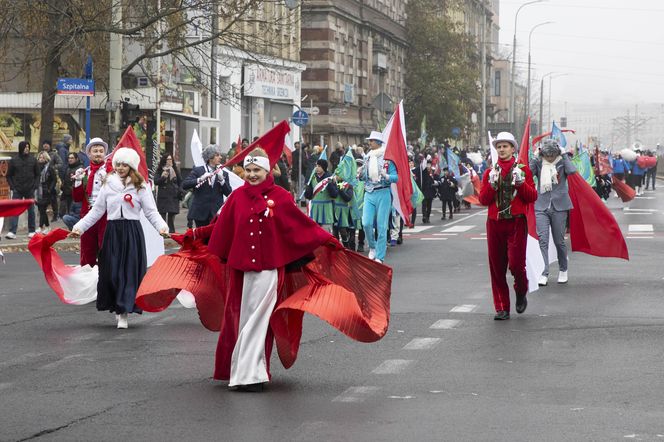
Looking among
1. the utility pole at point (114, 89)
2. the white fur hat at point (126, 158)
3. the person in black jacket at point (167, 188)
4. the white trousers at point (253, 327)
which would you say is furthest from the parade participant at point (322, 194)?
the white trousers at point (253, 327)

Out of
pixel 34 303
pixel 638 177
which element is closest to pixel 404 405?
pixel 34 303

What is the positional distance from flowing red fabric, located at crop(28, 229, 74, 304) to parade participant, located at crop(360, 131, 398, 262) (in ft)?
20.7

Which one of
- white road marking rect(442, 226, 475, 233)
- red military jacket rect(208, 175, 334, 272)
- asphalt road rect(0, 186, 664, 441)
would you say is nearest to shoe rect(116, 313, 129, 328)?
asphalt road rect(0, 186, 664, 441)

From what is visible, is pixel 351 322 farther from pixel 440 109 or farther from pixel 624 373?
pixel 440 109

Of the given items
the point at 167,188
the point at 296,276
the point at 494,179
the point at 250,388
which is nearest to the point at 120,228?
the point at 494,179

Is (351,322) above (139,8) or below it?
below

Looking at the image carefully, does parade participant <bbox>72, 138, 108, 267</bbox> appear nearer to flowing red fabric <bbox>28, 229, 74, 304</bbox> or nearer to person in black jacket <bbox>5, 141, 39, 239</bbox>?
flowing red fabric <bbox>28, 229, 74, 304</bbox>

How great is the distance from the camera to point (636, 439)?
742 centimetres

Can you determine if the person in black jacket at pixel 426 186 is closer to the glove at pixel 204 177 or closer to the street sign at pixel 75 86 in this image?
the street sign at pixel 75 86

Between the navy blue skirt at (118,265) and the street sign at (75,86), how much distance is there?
11.6 metres

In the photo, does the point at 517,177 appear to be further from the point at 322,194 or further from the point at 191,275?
the point at 322,194

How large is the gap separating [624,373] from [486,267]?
9650 millimetres

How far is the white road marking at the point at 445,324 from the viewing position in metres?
12.5

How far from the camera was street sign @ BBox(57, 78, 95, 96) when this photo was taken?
24.2m
